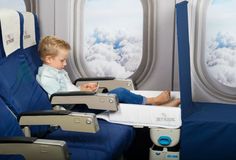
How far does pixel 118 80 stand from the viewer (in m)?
2.60

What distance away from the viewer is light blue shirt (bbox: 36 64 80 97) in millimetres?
2275

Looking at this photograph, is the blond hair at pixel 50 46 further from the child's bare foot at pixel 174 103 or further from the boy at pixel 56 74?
the child's bare foot at pixel 174 103

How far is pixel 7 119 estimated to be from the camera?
1.69 metres

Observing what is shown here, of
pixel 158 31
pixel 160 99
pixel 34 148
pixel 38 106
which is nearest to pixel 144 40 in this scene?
pixel 158 31

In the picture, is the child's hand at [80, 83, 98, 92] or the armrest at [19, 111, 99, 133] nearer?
the armrest at [19, 111, 99, 133]

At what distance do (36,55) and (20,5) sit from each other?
0.60m

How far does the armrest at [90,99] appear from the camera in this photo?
6.80ft

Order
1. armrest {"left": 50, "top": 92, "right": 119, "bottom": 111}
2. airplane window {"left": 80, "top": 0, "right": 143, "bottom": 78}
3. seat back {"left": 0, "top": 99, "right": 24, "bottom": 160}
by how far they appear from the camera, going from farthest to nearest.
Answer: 1. airplane window {"left": 80, "top": 0, "right": 143, "bottom": 78}
2. armrest {"left": 50, "top": 92, "right": 119, "bottom": 111}
3. seat back {"left": 0, "top": 99, "right": 24, "bottom": 160}

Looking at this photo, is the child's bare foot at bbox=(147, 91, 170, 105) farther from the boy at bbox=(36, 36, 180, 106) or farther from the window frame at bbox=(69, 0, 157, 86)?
the window frame at bbox=(69, 0, 157, 86)

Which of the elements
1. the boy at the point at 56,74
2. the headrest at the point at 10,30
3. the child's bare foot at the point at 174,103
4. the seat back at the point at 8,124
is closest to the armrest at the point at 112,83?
the boy at the point at 56,74

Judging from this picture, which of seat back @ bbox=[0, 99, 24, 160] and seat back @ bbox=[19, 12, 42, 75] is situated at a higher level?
seat back @ bbox=[19, 12, 42, 75]

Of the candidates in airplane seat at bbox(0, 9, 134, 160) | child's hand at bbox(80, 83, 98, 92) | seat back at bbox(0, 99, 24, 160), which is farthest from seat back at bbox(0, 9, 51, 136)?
child's hand at bbox(80, 83, 98, 92)

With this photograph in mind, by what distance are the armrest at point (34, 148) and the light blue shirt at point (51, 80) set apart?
784 mm

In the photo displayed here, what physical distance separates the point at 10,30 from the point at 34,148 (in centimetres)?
76
